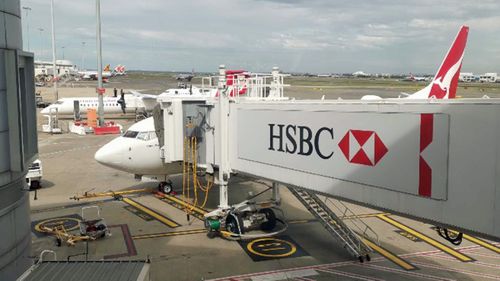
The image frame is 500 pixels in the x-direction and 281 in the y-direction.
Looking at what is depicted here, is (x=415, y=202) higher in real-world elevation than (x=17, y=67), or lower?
lower

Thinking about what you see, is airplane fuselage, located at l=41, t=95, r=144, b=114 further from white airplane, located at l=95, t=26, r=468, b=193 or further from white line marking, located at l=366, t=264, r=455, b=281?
white line marking, located at l=366, t=264, r=455, b=281

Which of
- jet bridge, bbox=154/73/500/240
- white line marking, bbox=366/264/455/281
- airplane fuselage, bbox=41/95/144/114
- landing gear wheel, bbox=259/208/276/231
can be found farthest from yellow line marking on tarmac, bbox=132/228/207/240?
airplane fuselage, bbox=41/95/144/114

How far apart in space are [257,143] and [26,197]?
8.23 metres

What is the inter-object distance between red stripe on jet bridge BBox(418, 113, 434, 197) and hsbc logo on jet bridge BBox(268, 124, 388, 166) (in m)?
1.08

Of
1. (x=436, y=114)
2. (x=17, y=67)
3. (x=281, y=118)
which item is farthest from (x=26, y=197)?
(x=436, y=114)

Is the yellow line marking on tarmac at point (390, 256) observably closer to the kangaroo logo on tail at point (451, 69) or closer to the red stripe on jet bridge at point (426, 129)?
the red stripe on jet bridge at point (426, 129)

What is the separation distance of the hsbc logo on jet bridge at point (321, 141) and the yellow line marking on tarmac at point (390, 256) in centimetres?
717

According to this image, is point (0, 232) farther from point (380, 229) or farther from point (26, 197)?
point (380, 229)

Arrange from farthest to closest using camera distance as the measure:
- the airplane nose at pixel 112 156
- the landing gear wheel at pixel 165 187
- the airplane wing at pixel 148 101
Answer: the airplane wing at pixel 148 101 < the landing gear wheel at pixel 165 187 < the airplane nose at pixel 112 156

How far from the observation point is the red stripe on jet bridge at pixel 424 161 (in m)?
9.73

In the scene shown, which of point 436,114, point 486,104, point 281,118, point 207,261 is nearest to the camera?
point 486,104

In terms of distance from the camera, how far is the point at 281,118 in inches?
584

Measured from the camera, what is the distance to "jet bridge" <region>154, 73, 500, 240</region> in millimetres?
8688

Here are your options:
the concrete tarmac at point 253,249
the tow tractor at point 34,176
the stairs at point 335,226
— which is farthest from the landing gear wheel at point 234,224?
the tow tractor at point 34,176
